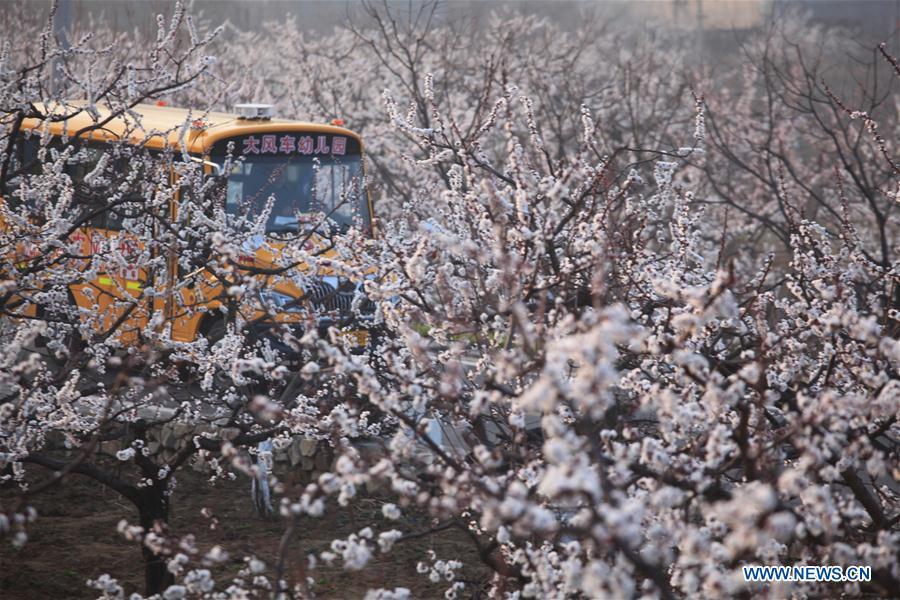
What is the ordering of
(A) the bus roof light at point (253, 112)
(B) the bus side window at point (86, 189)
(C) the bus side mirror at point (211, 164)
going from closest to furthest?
(B) the bus side window at point (86, 189)
(C) the bus side mirror at point (211, 164)
(A) the bus roof light at point (253, 112)

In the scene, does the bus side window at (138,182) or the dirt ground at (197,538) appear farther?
the dirt ground at (197,538)

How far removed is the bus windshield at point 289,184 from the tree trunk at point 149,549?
3974mm

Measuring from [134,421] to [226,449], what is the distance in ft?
10.2

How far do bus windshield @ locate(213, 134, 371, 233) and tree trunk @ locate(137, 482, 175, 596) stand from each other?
13.0ft

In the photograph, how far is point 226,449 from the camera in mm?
3334

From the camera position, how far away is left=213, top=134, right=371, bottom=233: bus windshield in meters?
9.92

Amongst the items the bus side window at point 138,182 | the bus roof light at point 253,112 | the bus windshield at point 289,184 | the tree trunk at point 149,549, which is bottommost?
the tree trunk at point 149,549

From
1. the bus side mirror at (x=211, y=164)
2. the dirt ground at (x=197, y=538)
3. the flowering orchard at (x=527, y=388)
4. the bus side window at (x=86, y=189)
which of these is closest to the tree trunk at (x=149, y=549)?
the flowering orchard at (x=527, y=388)

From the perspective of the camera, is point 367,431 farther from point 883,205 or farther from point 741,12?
point 741,12

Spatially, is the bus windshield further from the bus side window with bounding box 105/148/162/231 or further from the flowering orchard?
the bus side window with bounding box 105/148/162/231

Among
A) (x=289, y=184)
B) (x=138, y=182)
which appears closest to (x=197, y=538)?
(x=138, y=182)

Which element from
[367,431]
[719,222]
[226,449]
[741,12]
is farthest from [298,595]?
[741,12]

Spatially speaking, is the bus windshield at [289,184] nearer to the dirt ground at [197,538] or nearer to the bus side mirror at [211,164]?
the bus side mirror at [211,164]

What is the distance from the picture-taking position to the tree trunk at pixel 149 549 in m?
5.61
